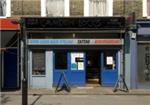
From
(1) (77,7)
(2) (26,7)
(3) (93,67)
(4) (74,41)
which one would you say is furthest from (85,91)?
(2) (26,7)

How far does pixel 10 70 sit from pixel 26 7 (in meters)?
3.49

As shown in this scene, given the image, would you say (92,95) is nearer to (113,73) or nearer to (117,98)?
(117,98)

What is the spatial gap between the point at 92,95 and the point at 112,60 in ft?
11.5

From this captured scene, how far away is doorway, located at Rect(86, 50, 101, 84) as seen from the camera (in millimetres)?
26297

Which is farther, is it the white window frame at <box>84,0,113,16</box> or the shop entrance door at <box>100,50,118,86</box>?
the shop entrance door at <box>100,50,118,86</box>

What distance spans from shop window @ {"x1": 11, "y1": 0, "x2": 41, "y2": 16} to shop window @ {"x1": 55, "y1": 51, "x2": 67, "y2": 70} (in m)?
2.47

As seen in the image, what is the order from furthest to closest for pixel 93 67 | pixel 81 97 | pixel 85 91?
pixel 93 67
pixel 85 91
pixel 81 97

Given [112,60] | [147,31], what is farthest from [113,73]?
[147,31]

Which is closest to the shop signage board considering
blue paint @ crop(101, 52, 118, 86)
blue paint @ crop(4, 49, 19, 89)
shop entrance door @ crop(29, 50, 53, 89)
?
shop entrance door @ crop(29, 50, 53, 89)

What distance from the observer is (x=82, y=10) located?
25719 mm

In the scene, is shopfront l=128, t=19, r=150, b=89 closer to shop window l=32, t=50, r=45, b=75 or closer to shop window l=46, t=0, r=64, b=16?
shop window l=46, t=0, r=64, b=16

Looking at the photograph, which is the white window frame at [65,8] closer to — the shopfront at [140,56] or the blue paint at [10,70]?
the blue paint at [10,70]

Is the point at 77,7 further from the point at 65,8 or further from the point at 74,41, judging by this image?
the point at 74,41

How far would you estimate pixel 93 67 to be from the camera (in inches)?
1043
